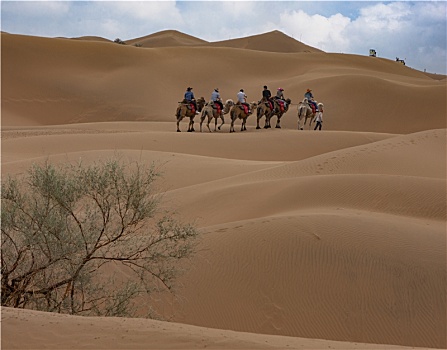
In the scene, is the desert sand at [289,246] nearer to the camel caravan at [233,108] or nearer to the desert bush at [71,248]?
the desert bush at [71,248]

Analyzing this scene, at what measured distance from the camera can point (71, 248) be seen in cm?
969

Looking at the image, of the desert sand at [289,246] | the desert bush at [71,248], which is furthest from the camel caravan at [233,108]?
the desert bush at [71,248]

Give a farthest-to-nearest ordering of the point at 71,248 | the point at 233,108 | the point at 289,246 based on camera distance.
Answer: the point at 233,108, the point at 289,246, the point at 71,248

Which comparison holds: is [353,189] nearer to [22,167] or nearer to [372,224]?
A: [372,224]

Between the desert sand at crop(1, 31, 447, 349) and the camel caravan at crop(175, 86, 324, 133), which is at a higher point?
the camel caravan at crop(175, 86, 324, 133)

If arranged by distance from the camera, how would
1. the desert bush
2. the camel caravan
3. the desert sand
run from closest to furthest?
the desert sand, the desert bush, the camel caravan

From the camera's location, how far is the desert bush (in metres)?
9.37

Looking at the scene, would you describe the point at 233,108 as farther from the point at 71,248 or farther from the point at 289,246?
the point at 71,248

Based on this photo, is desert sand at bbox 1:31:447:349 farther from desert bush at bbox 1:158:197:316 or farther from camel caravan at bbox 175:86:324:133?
camel caravan at bbox 175:86:324:133

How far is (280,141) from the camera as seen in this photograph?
3173 centimetres

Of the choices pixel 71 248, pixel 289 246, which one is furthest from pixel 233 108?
pixel 71 248

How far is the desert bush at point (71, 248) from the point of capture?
9367 millimetres

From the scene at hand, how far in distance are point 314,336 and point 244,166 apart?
12.8 m

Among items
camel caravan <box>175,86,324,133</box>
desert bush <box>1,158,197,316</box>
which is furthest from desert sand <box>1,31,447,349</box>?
camel caravan <box>175,86,324,133</box>
